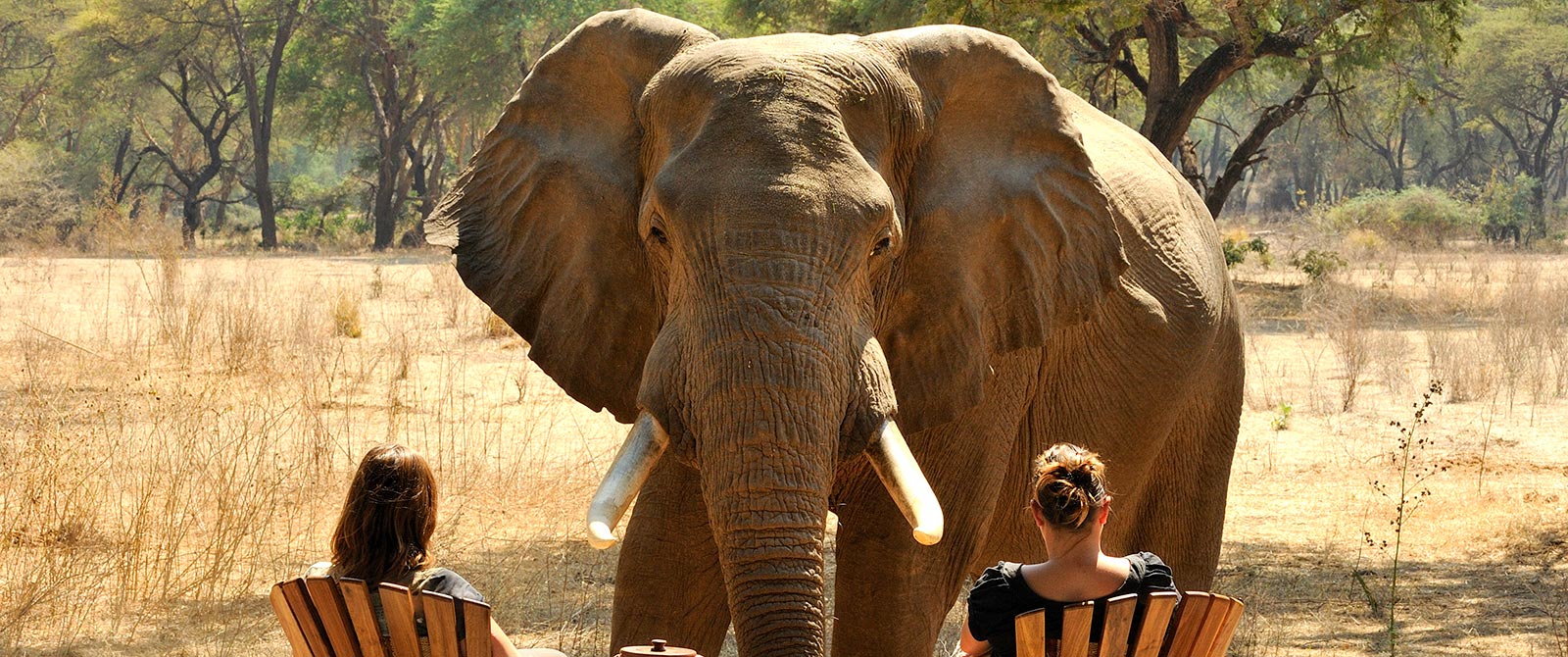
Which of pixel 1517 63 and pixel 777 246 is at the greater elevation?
pixel 1517 63

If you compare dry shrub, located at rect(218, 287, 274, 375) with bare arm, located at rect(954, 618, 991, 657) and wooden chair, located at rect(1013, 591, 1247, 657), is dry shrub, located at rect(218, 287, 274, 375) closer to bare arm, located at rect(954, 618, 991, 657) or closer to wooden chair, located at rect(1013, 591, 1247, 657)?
bare arm, located at rect(954, 618, 991, 657)

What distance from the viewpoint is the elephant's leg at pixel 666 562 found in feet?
14.3

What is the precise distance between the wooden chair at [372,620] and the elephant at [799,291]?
34 cm

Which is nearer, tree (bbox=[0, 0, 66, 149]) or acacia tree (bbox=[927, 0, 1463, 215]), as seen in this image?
acacia tree (bbox=[927, 0, 1463, 215])

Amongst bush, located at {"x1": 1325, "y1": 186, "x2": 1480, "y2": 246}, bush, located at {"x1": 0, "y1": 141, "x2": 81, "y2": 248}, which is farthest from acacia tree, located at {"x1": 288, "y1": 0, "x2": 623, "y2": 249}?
bush, located at {"x1": 1325, "y1": 186, "x2": 1480, "y2": 246}

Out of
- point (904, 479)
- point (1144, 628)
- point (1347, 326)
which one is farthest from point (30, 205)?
point (1144, 628)

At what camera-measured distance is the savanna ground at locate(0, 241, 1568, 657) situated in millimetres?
6695

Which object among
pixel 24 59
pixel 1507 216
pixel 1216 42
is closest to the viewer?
pixel 1216 42

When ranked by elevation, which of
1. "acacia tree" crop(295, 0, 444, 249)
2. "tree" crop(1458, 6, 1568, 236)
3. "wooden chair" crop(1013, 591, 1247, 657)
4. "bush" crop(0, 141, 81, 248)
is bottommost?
"bush" crop(0, 141, 81, 248)

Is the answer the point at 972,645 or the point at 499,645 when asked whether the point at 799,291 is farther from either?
the point at 499,645

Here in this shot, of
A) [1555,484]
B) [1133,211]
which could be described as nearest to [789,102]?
[1133,211]

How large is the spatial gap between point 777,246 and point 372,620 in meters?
1.11

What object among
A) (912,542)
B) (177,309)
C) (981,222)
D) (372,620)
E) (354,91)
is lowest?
(177,309)

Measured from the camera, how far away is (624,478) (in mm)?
3371
